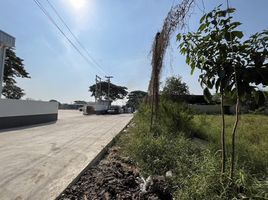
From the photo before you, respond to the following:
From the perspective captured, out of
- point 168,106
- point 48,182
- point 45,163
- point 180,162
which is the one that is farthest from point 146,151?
point 168,106

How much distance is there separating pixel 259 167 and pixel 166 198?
1.75 meters

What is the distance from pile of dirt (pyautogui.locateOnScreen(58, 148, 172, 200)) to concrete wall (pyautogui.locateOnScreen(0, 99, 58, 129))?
9035 mm

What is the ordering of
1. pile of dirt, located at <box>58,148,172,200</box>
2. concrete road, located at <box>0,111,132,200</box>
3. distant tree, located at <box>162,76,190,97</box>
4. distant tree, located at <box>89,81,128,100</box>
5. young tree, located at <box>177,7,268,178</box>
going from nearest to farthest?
young tree, located at <box>177,7,268,178</box> < pile of dirt, located at <box>58,148,172,200</box> < concrete road, located at <box>0,111,132,200</box> < distant tree, located at <box>162,76,190,97</box> < distant tree, located at <box>89,81,128,100</box>

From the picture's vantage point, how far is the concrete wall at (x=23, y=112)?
1182 centimetres

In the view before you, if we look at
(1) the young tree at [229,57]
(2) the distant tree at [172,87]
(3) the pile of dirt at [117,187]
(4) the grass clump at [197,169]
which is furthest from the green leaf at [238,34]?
(2) the distant tree at [172,87]

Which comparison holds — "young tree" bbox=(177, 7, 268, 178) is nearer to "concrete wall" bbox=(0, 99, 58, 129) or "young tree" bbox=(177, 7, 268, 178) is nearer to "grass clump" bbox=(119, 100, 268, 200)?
"grass clump" bbox=(119, 100, 268, 200)

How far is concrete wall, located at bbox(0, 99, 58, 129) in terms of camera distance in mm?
11820

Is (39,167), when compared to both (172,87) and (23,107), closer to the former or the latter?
(23,107)

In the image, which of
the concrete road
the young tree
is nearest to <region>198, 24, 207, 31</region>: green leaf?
the young tree

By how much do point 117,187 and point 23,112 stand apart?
1163 cm

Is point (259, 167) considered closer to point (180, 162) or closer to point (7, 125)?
point (180, 162)

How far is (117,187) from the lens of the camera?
3.54m

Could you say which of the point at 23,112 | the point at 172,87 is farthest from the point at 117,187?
the point at 172,87

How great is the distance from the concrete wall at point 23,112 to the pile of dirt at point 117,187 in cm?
904
